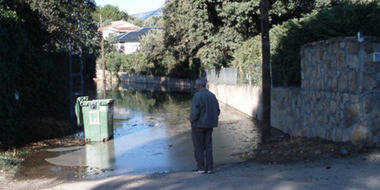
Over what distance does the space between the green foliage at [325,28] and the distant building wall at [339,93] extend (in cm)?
86

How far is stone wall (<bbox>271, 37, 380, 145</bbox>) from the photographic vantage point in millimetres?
8219

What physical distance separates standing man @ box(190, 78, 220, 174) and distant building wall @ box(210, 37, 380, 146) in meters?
2.66

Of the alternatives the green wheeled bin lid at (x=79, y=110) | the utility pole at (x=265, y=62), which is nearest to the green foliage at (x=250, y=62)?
the utility pole at (x=265, y=62)

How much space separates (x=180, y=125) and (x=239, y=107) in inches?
233

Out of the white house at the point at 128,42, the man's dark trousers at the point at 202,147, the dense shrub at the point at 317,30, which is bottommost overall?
the man's dark trousers at the point at 202,147

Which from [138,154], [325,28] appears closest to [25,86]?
[138,154]

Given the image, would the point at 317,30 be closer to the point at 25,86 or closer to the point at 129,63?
the point at 25,86

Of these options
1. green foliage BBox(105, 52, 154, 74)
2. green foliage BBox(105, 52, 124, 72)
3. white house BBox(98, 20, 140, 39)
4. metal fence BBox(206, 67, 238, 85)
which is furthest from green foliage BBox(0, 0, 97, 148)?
white house BBox(98, 20, 140, 39)

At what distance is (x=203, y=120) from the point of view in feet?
25.4

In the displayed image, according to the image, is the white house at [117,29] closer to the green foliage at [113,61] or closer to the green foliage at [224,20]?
the green foliage at [113,61]

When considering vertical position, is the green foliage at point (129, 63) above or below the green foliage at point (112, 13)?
below

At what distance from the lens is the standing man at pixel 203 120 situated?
7.77 m

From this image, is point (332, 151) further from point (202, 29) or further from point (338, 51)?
point (202, 29)

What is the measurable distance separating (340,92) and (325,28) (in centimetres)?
274
